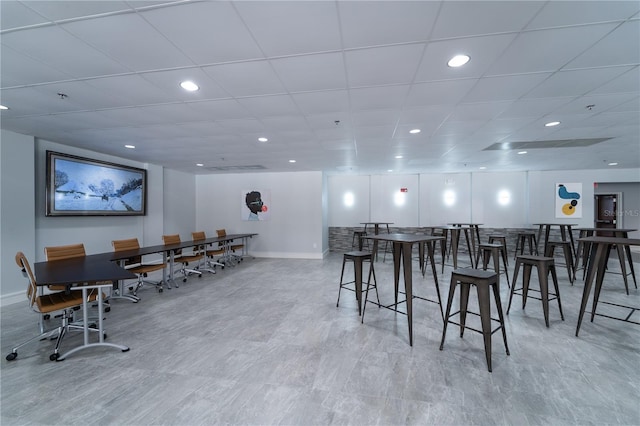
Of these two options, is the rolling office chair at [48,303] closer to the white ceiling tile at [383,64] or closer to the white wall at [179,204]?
the white ceiling tile at [383,64]

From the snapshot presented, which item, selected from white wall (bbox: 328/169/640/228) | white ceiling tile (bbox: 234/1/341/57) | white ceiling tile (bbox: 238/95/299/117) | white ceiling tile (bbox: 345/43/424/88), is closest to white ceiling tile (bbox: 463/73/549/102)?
white ceiling tile (bbox: 345/43/424/88)

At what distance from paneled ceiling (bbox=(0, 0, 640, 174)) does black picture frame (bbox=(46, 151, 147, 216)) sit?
1.72ft

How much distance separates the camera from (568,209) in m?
7.66

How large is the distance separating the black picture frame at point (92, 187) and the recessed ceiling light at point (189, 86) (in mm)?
3644

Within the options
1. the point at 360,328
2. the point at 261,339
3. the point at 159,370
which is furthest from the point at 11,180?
the point at 360,328

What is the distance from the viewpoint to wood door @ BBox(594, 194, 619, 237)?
8.24 metres

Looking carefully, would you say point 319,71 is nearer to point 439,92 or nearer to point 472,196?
point 439,92

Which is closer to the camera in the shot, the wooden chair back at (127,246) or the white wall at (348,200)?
the wooden chair back at (127,246)

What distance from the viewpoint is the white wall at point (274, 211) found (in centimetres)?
748

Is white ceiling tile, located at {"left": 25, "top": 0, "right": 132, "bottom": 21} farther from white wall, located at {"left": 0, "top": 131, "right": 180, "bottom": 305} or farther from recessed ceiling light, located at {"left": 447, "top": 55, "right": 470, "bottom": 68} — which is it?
white wall, located at {"left": 0, "top": 131, "right": 180, "bottom": 305}

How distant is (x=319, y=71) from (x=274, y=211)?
5.77m

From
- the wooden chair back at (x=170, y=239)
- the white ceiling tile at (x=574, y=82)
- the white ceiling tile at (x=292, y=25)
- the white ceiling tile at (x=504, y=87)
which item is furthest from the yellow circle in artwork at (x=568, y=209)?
the wooden chair back at (x=170, y=239)

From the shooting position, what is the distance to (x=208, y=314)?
333 cm

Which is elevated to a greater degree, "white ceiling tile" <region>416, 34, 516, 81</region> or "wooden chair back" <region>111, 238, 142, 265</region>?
"white ceiling tile" <region>416, 34, 516, 81</region>
